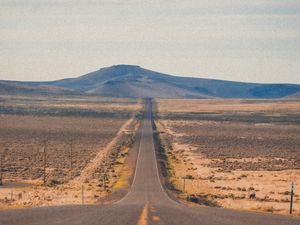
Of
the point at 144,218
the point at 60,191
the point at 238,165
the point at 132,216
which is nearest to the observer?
the point at 144,218

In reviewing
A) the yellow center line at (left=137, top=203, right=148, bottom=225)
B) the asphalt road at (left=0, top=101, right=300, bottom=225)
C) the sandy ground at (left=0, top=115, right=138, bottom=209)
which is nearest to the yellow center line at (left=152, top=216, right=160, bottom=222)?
the asphalt road at (left=0, top=101, right=300, bottom=225)

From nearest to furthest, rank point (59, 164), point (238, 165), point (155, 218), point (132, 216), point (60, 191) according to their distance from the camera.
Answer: point (155, 218) < point (132, 216) < point (60, 191) < point (59, 164) < point (238, 165)

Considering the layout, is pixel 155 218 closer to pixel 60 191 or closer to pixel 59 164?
pixel 60 191

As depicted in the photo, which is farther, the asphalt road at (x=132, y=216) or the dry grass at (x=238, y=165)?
the dry grass at (x=238, y=165)


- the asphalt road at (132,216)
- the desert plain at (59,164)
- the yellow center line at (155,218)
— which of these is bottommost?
the desert plain at (59,164)

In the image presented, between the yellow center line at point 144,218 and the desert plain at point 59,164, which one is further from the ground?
the yellow center line at point 144,218

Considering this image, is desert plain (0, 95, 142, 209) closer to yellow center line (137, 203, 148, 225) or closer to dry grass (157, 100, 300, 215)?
dry grass (157, 100, 300, 215)

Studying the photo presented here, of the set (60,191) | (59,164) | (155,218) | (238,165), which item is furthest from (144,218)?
(238,165)

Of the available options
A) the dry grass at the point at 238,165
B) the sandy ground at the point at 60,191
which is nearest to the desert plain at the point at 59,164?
the sandy ground at the point at 60,191

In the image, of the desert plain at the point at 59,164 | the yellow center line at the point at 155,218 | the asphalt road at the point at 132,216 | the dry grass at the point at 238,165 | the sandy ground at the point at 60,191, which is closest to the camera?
the asphalt road at the point at 132,216

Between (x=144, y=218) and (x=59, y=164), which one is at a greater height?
(x=144, y=218)

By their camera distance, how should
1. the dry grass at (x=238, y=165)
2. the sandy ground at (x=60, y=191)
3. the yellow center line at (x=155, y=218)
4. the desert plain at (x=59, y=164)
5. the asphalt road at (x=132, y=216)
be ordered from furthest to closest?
the dry grass at (x=238, y=165) → the desert plain at (x=59, y=164) → the sandy ground at (x=60, y=191) → the yellow center line at (x=155, y=218) → the asphalt road at (x=132, y=216)

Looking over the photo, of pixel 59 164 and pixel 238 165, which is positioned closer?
pixel 59 164

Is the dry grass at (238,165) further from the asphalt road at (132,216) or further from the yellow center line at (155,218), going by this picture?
the yellow center line at (155,218)
